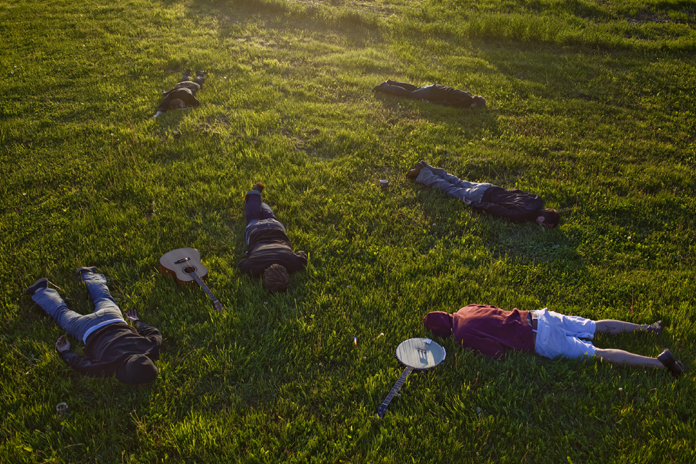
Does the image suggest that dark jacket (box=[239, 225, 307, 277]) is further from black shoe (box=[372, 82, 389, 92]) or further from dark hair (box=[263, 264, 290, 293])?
black shoe (box=[372, 82, 389, 92])

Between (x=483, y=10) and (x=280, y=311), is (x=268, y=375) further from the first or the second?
(x=483, y=10)

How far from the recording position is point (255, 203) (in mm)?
5391

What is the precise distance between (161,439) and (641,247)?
592cm

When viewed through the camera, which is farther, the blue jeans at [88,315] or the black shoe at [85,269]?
the black shoe at [85,269]

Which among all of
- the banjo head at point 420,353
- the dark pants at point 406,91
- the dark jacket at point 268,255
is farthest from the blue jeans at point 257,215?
the dark pants at point 406,91

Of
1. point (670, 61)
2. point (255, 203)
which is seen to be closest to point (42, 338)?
point (255, 203)

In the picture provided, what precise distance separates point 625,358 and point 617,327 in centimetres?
42

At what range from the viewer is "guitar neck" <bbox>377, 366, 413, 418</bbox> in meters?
3.22

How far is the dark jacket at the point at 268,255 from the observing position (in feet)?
14.7

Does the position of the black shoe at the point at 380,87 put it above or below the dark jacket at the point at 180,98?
above

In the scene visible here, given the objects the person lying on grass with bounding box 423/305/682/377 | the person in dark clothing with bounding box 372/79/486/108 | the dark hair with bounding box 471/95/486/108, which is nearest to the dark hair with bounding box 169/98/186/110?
the person in dark clothing with bounding box 372/79/486/108

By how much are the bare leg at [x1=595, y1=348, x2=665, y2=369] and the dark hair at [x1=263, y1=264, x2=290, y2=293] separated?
313 centimetres

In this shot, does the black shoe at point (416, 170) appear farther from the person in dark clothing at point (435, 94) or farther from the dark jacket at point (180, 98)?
the dark jacket at point (180, 98)

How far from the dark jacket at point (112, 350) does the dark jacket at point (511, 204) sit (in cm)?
457
